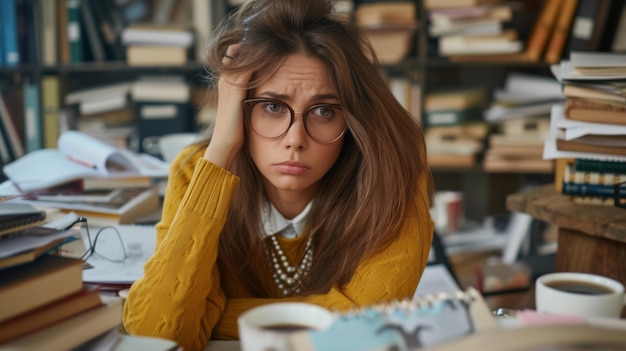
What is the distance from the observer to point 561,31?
3.00 metres

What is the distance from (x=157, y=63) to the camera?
320 centimetres

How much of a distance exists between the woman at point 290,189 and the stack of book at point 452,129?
5.88 feet

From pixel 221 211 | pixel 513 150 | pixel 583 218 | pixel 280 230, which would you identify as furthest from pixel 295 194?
pixel 513 150

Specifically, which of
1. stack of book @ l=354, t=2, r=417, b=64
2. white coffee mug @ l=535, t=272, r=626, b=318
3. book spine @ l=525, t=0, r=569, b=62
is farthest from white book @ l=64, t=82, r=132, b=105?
white coffee mug @ l=535, t=272, r=626, b=318

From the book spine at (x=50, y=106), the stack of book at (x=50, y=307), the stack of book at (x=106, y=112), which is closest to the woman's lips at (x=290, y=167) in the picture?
the stack of book at (x=50, y=307)

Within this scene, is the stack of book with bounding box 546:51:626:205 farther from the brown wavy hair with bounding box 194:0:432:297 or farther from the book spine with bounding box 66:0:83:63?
the book spine with bounding box 66:0:83:63

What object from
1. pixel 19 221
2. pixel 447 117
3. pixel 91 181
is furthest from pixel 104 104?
pixel 19 221

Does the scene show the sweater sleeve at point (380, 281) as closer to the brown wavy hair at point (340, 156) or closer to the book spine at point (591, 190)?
the brown wavy hair at point (340, 156)

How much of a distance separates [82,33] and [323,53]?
229cm

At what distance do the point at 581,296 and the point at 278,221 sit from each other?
70 centimetres

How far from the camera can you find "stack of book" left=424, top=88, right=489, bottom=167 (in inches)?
124

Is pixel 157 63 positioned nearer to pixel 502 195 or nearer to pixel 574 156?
pixel 502 195

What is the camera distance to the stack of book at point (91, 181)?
158cm

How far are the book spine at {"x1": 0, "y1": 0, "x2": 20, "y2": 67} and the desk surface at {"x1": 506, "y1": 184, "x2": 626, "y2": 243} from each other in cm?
247
